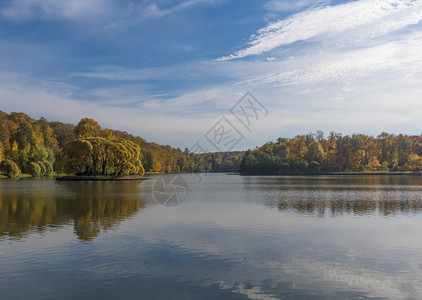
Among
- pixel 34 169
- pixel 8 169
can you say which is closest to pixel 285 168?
pixel 34 169

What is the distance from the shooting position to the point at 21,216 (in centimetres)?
2056

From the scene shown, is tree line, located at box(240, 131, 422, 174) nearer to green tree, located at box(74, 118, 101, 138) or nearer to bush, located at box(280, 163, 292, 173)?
bush, located at box(280, 163, 292, 173)

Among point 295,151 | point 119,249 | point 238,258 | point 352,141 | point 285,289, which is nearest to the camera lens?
point 285,289

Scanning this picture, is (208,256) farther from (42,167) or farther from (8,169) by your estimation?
(42,167)

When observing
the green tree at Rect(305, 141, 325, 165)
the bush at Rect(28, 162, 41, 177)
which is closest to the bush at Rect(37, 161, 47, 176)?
the bush at Rect(28, 162, 41, 177)

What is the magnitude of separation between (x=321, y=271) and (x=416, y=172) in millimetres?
121206

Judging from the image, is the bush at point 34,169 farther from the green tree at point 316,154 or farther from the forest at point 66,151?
the green tree at point 316,154

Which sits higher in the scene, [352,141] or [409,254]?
[352,141]

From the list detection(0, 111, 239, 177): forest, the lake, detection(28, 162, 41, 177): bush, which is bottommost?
the lake

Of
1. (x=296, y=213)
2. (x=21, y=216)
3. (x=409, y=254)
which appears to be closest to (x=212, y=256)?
(x=409, y=254)

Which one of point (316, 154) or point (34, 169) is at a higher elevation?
point (316, 154)

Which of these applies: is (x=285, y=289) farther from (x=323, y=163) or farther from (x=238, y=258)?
(x=323, y=163)

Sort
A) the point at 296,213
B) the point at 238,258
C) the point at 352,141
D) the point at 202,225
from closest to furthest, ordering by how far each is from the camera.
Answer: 1. the point at 238,258
2. the point at 202,225
3. the point at 296,213
4. the point at 352,141

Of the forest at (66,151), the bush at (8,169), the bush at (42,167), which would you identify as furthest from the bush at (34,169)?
the bush at (8,169)
